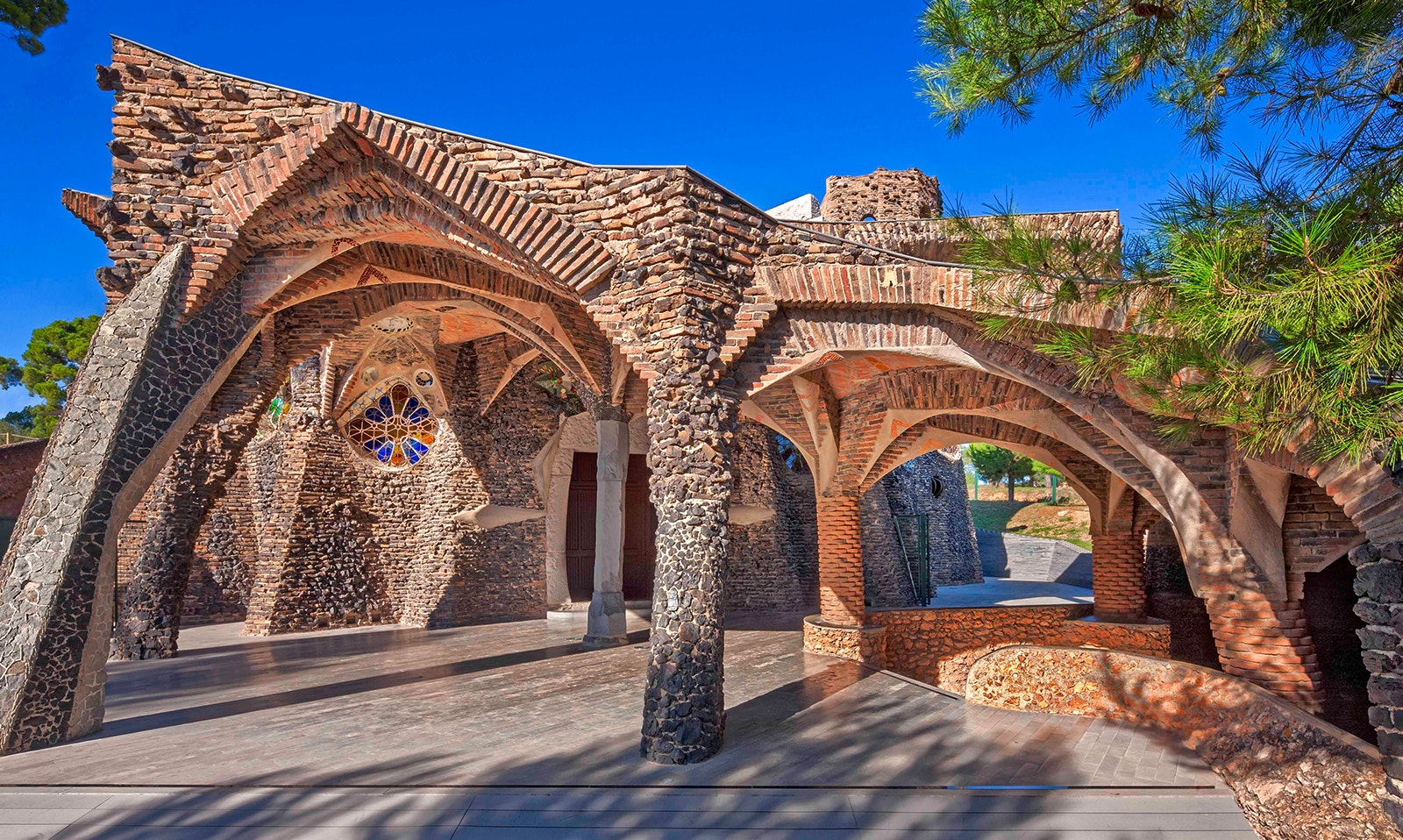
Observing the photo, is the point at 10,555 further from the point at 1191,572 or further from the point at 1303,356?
the point at 1191,572

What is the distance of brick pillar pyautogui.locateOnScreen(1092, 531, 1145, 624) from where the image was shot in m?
10.5

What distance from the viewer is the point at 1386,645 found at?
3.53m

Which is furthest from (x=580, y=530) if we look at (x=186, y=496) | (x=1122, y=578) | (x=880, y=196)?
(x=1122, y=578)

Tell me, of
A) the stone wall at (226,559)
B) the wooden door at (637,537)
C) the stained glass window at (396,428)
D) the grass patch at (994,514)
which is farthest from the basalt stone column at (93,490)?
the grass patch at (994,514)

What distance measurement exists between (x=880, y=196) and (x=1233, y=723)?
25.5 feet

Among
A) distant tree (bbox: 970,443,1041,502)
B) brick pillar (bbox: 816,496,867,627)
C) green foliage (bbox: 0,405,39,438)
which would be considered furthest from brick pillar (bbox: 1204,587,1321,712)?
green foliage (bbox: 0,405,39,438)

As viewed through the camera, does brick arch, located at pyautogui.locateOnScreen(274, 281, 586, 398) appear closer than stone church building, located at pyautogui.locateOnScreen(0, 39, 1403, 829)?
No

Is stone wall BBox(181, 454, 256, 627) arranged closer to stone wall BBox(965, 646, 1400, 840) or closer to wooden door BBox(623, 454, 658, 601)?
wooden door BBox(623, 454, 658, 601)

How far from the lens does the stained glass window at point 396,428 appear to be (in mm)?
12242

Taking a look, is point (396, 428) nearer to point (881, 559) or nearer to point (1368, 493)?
point (881, 559)

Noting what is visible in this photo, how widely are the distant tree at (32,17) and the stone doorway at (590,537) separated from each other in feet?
27.4

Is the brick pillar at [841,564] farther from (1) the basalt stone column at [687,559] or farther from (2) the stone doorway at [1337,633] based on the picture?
(2) the stone doorway at [1337,633]

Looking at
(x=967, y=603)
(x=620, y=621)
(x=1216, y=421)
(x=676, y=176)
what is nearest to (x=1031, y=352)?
(x=1216, y=421)

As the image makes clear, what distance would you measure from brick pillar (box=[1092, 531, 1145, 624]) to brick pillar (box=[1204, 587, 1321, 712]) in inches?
191
